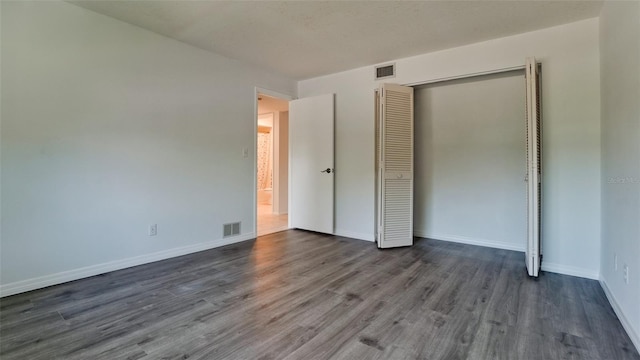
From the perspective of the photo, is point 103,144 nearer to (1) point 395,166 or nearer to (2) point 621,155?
(1) point 395,166

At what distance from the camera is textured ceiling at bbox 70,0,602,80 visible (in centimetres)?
265

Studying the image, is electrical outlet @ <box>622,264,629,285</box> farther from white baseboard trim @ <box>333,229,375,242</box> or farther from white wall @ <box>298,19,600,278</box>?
white baseboard trim @ <box>333,229,375,242</box>

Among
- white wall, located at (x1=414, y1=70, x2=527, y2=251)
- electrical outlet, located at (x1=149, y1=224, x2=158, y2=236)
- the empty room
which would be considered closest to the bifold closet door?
the empty room

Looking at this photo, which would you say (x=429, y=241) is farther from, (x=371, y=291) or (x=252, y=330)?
(x=252, y=330)

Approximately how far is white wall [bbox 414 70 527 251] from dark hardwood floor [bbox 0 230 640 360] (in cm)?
86

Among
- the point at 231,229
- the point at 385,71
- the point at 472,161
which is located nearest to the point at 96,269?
the point at 231,229

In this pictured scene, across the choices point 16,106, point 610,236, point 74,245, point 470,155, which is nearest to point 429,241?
point 470,155

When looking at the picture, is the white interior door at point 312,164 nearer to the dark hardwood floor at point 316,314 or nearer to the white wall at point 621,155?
the dark hardwood floor at point 316,314

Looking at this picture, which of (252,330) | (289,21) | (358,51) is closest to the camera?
(252,330)

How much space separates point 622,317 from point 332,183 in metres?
3.26

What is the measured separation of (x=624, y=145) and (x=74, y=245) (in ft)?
14.5

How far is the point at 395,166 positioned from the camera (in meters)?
3.89

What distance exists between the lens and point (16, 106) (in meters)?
2.41

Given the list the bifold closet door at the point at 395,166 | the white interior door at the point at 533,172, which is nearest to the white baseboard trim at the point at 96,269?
the bifold closet door at the point at 395,166
